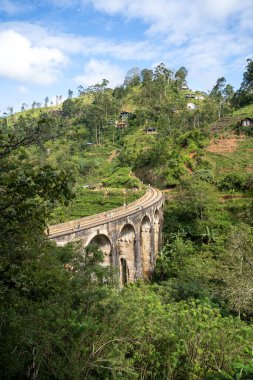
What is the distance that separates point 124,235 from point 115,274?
510 inches

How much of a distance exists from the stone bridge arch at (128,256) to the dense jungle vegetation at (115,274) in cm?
195

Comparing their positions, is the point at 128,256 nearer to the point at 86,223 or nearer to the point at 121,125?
the point at 86,223

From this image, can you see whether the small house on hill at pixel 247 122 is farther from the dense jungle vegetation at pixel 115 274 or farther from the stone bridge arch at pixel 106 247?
the stone bridge arch at pixel 106 247

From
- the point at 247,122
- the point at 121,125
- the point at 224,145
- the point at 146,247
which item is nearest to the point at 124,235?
the point at 146,247

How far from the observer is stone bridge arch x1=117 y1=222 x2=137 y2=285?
2978 centimetres

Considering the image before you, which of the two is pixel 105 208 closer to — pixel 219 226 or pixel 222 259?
pixel 219 226

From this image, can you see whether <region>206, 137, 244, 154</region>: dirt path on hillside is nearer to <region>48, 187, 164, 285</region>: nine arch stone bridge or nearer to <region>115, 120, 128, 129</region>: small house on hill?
<region>48, 187, 164, 285</region>: nine arch stone bridge

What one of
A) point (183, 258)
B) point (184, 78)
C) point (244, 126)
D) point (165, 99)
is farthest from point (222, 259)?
point (184, 78)

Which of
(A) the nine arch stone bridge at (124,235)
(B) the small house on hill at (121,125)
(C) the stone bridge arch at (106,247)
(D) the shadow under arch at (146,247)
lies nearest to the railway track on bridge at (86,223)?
(A) the nine arch stone bridge at (124,235)

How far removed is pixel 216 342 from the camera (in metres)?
10.7

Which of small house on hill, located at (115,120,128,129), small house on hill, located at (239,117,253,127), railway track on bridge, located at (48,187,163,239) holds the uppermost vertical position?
small house on hill, located at (115,120,128,129)

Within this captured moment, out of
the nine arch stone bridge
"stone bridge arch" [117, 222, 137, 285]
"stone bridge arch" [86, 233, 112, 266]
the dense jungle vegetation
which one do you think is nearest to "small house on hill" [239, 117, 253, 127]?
the dense jungle vegetation

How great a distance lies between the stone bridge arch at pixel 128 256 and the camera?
97.7 feet

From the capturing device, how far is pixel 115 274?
16.6 metres
